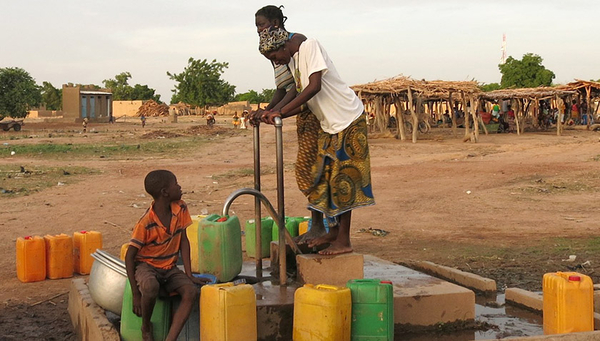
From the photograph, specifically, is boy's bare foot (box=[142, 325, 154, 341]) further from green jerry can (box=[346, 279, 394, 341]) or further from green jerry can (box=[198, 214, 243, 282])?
green jerry can (box=[346, 279, 394, 341])

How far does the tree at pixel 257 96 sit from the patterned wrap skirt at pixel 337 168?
213 feet

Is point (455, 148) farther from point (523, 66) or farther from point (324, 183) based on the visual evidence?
point (523, 66)

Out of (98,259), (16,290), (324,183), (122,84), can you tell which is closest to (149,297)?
(98,259)

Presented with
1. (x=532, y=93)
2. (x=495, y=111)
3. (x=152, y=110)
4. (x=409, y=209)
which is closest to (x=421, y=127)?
(x=532, y=93)

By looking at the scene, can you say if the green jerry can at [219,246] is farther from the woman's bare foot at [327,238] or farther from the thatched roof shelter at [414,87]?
the thatched roof shelter at [414,87]

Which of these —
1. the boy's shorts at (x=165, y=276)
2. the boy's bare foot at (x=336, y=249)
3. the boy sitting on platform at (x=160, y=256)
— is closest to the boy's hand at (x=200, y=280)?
the boy sitting on platform at (x=160, y=256)

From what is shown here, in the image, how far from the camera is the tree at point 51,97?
217 feet

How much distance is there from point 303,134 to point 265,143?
18.4m

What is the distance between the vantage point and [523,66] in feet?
158

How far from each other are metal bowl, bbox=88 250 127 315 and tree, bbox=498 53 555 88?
153ft

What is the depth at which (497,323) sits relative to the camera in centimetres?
427

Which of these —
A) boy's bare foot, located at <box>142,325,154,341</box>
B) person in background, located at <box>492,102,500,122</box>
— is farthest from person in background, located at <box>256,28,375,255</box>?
person in background, located at <box>492,102,500,122</box>

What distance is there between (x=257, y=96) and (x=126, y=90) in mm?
13516

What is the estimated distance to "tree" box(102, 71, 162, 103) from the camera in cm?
7081
